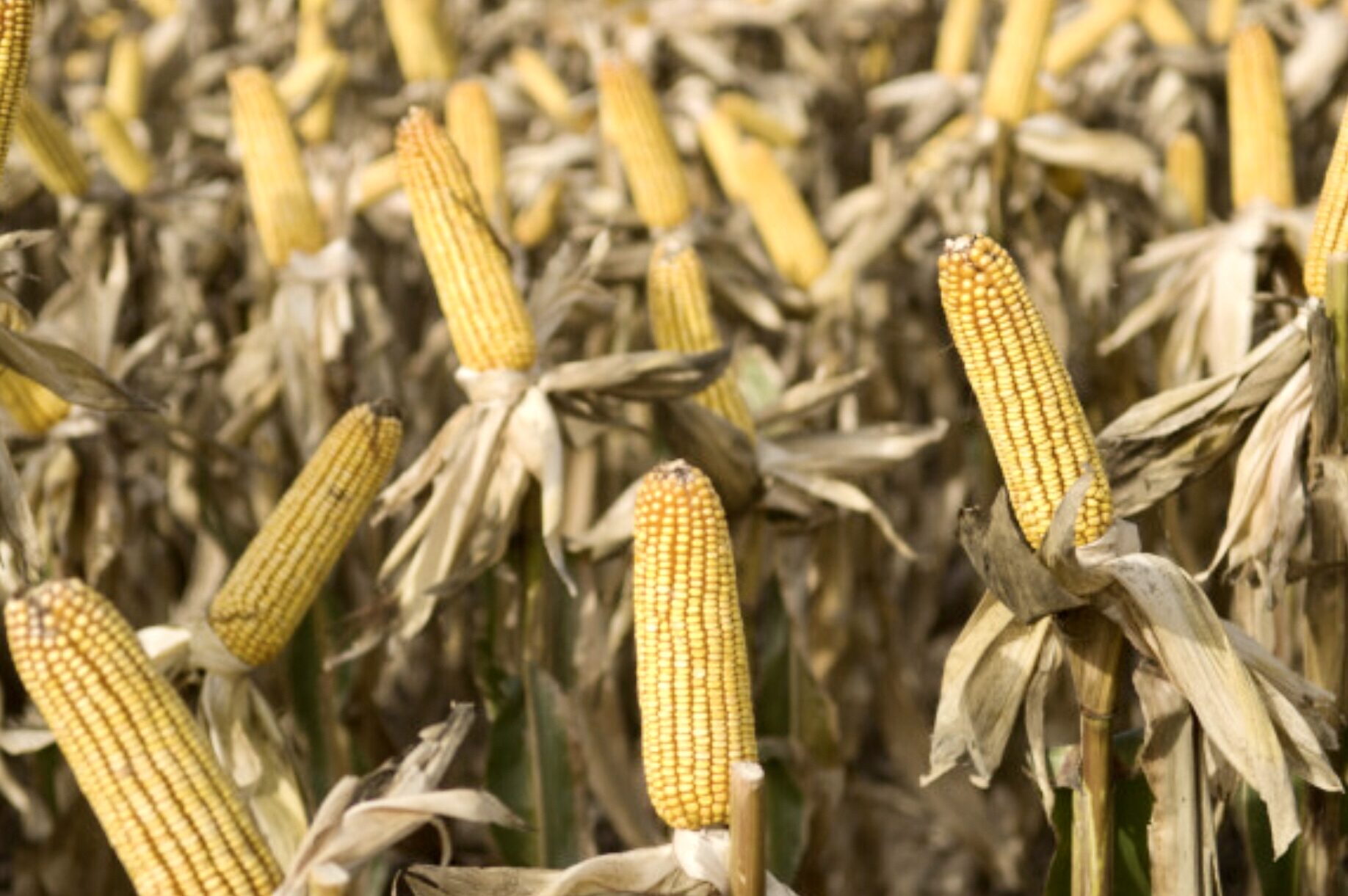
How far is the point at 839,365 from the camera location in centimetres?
527

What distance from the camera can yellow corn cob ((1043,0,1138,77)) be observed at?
21.5 ft

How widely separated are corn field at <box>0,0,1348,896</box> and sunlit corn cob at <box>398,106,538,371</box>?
0.01 metres

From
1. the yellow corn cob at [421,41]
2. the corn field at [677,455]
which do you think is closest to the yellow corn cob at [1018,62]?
the corn field at [677,455]

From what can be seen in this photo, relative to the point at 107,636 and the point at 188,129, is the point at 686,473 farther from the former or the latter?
the point at 188,129

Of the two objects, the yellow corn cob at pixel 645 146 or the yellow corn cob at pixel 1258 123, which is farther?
the yellow corn cob at pixel 645 146

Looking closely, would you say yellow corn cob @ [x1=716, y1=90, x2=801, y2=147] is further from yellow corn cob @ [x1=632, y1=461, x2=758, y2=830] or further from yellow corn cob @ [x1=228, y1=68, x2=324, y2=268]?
yellow corn cob @ [x1=632, y1=461, x2=758, y2=830]

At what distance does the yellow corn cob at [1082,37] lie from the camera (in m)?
6.54

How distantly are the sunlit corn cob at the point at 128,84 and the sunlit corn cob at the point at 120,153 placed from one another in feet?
4.69

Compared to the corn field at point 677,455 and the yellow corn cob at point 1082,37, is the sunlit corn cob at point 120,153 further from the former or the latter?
the yellow corn cob at point 1082,37

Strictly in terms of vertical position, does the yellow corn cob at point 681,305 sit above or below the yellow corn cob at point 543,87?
below

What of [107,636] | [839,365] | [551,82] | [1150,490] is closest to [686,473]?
[107,636]

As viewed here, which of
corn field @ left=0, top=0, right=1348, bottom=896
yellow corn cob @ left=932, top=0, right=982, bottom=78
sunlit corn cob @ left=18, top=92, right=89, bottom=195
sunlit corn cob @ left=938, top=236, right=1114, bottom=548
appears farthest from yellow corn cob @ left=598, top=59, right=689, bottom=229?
sunlit corn cob @ left=938, top=236, right=1114, bottom=548

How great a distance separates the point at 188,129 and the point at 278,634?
15.3 feet

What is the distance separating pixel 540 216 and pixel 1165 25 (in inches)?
103
